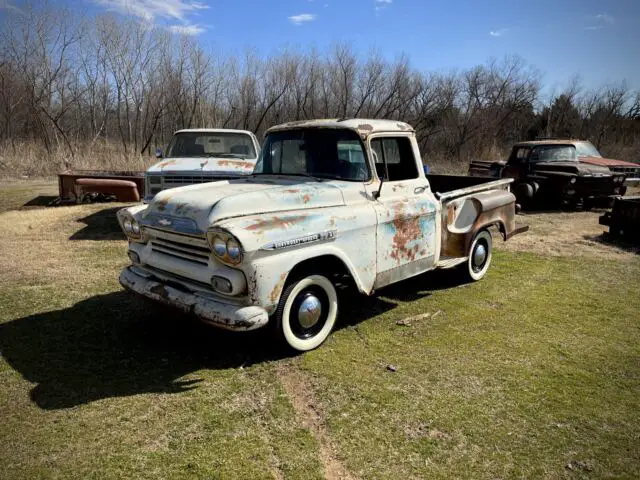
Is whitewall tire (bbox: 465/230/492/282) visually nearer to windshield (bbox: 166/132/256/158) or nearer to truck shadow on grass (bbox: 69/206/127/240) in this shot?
windshield (bbox: 166/132/256/158)

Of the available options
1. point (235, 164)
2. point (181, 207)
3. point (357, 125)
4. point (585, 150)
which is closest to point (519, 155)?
point (585, 150)

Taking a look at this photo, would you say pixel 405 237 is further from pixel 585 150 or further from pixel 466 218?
pixel 585 150

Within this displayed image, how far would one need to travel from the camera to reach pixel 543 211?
12.4m

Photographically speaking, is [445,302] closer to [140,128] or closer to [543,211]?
[543,211]

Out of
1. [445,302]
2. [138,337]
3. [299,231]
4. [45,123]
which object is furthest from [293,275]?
[45,123]

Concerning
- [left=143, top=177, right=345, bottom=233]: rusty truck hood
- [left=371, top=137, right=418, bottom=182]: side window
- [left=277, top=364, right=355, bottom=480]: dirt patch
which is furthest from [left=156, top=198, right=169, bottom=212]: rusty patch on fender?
[left=371, top=137, right=418, bottom=182]: side window

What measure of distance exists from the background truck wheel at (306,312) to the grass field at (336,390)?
15cm

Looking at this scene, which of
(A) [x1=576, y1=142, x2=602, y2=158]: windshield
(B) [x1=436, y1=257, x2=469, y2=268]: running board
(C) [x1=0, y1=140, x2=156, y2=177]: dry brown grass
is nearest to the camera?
(B) [x1=436, y1=257, x2=469, y2=268]: running board

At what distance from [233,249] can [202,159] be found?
5642 millimetres

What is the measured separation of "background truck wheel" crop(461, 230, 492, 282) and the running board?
0.92 ft

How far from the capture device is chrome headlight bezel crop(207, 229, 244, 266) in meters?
3.39

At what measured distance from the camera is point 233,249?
341 centimetres

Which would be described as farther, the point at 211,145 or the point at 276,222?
the point at 211,145

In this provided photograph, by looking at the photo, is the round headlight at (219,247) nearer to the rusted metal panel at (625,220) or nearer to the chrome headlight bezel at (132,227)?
the chrome headlight bezel at (132,227)
